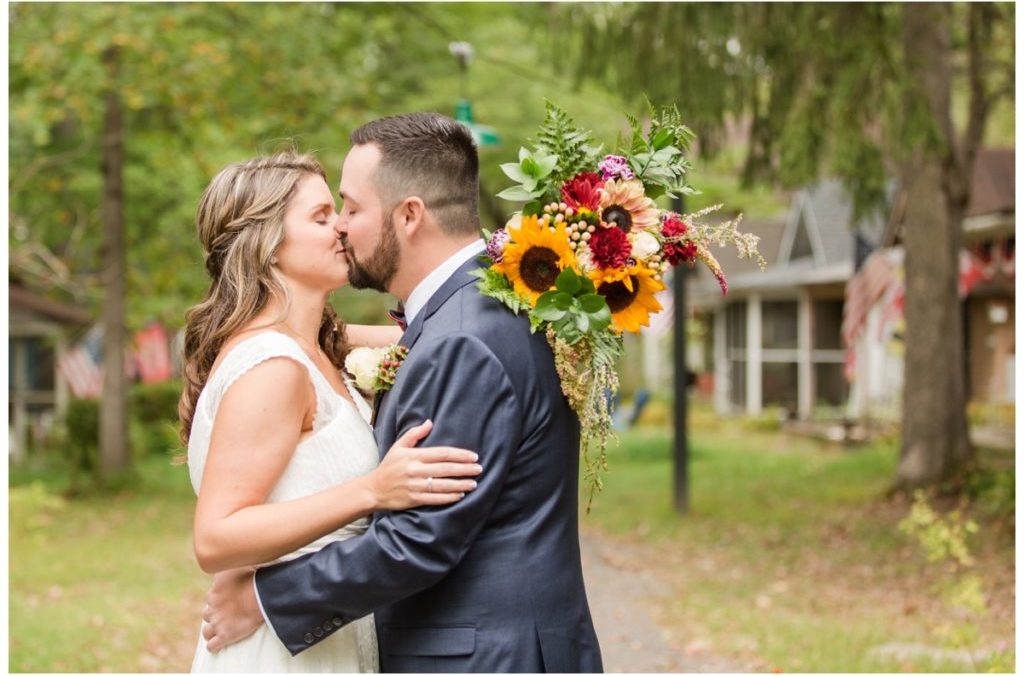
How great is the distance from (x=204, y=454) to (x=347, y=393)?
45 centimetres

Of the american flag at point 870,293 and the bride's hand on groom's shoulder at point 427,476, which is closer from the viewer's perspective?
the bride's hand on groom's shoulder at point 427,476

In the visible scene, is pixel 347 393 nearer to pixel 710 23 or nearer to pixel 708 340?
pixel 710 23

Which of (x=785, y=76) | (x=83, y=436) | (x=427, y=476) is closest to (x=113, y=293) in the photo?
(x=83, y=436)

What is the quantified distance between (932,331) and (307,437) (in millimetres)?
12087

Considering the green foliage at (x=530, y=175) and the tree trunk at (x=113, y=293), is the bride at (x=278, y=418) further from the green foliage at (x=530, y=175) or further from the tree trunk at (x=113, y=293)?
the tree trunk at (x=113, y=293)

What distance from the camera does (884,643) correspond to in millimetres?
8242

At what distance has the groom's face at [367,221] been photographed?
309cm

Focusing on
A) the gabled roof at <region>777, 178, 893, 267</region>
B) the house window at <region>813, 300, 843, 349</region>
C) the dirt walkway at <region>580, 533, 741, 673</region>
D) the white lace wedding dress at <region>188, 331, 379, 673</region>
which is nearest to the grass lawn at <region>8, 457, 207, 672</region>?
the dirt walkway at <region>580, 533, 741, 673</region>

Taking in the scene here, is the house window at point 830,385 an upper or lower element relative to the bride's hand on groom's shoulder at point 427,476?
lower

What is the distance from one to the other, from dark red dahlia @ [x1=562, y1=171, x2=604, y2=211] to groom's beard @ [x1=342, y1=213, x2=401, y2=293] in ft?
1.48

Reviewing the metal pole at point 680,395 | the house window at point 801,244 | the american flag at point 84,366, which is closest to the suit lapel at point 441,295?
the metal pole at point 680,395

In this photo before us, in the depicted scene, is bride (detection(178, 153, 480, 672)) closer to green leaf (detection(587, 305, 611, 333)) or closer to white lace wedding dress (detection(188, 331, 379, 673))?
white lace wedding dress (detection(188, 331, 379, 673))

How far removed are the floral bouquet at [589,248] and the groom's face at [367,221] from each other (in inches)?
10.1

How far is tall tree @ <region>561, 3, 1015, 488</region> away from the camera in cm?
1095
